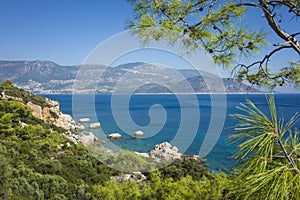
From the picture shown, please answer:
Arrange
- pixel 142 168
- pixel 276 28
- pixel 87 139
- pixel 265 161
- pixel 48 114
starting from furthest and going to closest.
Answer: pixel 48 114 → pixel 87 139 → pixel 142 168 → pixel 276 28 → pixel 265 161

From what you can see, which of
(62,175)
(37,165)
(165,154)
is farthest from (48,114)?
(62,175)

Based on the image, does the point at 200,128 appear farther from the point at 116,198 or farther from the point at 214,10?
the point at 214,10

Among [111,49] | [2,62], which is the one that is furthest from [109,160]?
[2,62]

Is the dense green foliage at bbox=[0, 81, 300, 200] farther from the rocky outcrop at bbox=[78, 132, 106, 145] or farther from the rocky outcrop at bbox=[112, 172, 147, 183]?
the rocky outcrop at bbox=[78, 132, 106, 145]

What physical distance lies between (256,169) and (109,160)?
49.1 ft

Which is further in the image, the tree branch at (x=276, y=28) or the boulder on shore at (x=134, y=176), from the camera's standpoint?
the boulder on shore at (x=134, y=176)

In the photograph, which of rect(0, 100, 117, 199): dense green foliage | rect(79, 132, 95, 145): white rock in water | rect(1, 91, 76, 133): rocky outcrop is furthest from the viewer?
rect(1, 91, 76, 133): rocky outcrop

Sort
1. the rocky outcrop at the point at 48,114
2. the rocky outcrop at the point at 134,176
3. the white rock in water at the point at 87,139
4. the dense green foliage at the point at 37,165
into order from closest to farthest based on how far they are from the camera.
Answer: the dense green foliage at the point at 37,165
the rocky outcrop at the point at 134,176
the white rock in water at the point at 87,139
the rocky outcrop at the point at 48,114

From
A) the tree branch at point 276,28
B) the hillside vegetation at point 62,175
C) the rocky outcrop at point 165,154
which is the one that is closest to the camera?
the tree branch at point 276,28

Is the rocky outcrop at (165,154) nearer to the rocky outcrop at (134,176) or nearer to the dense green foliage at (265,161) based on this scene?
the rocky outcrop at (134,176)

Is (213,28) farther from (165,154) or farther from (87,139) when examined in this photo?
(87,139)

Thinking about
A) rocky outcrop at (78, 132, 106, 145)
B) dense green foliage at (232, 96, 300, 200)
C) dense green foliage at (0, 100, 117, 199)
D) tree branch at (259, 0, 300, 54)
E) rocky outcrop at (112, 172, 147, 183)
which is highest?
tree branch at (259, 0, 300, 54)

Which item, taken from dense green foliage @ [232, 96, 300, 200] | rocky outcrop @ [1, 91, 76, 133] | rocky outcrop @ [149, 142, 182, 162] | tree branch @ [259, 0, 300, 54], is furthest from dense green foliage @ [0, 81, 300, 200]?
rocky outcrop @ [1, 91, 76, 133]

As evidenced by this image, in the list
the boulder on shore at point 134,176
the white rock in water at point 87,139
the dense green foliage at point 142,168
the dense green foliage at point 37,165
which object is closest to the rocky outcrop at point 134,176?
the boulder on shore at point 134,176
